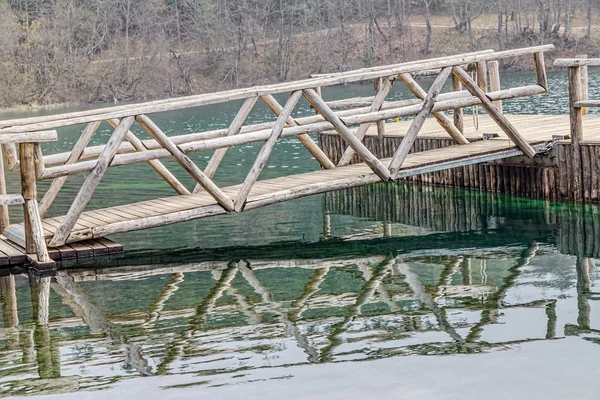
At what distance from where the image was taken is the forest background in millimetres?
71875

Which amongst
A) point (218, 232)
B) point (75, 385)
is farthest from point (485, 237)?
point (75, 385)

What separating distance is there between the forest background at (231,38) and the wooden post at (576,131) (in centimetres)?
5402

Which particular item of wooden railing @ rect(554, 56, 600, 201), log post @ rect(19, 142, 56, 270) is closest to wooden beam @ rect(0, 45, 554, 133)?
log post @ rect(19, 142, 56, 270)

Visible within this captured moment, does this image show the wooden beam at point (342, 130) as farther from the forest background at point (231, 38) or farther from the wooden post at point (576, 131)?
the forest background at point (231, 38)

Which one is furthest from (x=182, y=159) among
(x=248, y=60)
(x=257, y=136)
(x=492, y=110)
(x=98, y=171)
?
(x=248, y=60)

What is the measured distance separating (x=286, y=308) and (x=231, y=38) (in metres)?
71.3

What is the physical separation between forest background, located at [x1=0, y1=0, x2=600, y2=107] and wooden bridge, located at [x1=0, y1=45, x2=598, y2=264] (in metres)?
54.3

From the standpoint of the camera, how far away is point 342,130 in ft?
46.0

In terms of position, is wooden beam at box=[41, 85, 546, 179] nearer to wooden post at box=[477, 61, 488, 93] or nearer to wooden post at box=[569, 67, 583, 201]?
wooden post at box=[569, 67, 583, 201]

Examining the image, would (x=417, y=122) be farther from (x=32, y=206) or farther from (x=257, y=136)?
(x=32, y=206)

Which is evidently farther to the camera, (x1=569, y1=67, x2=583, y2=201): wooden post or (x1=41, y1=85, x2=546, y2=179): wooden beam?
(x1=569, y1=67, x2=583, y2=201): wooden post

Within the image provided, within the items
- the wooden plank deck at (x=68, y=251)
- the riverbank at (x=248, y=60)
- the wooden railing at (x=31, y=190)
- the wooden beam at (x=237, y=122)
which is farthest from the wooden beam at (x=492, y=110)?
the riverbank at (x=248, y=60)

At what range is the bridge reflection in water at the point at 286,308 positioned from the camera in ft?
28.1

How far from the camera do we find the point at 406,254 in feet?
43.0
